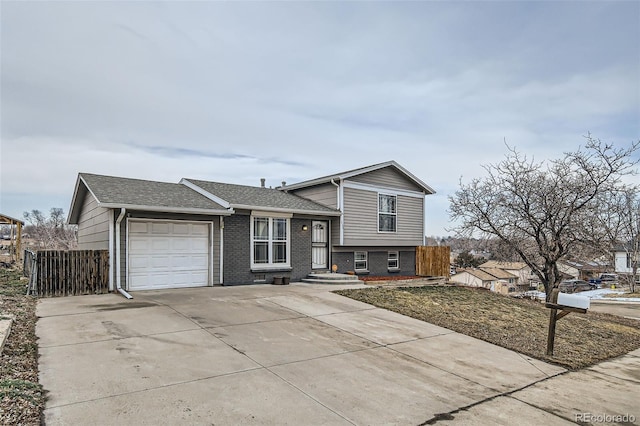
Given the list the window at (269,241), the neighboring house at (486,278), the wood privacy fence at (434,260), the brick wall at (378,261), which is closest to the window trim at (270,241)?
the window at (269,241)

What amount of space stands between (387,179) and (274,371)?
42.8ft

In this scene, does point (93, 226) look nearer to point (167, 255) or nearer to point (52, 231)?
point (167, 255)

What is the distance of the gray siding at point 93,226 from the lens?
11.7m

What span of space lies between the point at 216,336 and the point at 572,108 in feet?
49.8

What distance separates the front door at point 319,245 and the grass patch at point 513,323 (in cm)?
357

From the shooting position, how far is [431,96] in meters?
14.7

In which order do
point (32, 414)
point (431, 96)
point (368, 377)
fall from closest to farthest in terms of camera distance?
point (32, 414), point (368, 377), point (431, 96)

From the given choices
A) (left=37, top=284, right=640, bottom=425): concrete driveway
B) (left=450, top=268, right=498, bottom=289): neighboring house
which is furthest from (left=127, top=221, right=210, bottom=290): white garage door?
(left=450, top=268, right=498, bottom=289): neighboring house

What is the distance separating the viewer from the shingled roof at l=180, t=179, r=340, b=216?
1382 centimetres

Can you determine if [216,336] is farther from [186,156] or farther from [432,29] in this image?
[186,156]

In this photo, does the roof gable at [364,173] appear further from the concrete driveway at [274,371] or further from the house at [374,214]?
the concrete driveway at [274,371]

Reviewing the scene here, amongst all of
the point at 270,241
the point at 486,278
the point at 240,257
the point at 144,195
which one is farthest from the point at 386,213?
the point at 486,278

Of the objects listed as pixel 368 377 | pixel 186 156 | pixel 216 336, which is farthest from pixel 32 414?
pixel 186 156

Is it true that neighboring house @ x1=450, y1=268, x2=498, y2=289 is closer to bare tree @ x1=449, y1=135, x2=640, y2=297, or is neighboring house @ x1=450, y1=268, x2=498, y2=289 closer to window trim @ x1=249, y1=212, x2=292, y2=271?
bare tree @ x1=449, y1=135, x2=640, y2=297
